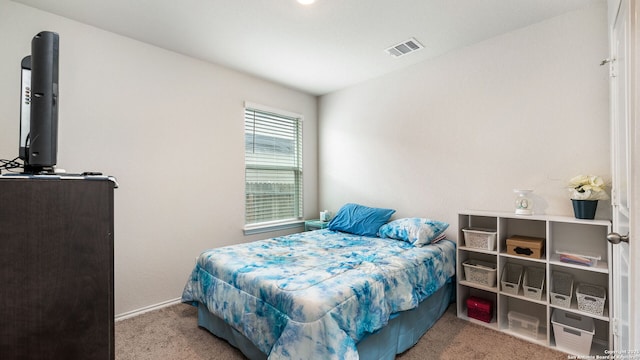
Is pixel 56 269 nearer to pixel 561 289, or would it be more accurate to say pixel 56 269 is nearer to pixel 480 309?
pixel 480 309

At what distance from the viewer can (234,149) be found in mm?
3309

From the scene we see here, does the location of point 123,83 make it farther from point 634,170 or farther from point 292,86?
point 634,170

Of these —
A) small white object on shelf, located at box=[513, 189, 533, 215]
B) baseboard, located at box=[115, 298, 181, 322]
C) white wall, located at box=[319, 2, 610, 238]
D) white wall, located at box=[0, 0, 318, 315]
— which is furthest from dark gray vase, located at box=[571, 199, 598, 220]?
baseboard, located at box=[115, 298, 181, 322]

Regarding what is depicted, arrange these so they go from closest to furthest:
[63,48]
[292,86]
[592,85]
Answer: [592,85]
[63,48]
[292,86]

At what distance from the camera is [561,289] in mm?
2105

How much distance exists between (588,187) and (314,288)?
2.08m

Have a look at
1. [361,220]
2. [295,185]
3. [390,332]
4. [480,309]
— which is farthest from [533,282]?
[295,185]

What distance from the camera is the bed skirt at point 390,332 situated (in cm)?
170

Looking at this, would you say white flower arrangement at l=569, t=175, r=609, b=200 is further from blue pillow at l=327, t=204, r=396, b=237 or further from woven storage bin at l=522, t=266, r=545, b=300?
blue pillow at l=327, t=204, r=396, b=237

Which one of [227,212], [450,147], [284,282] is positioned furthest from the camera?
[227,212]

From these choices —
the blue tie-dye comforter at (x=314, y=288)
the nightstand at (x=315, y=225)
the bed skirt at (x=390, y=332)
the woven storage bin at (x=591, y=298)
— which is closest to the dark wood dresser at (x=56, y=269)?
the blue tie-dye comforter at (x=314, y=288)

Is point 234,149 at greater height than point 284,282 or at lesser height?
greater

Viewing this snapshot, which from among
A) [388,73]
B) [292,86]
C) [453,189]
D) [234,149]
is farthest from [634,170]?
[292,86]

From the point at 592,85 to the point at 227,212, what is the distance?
361cm
